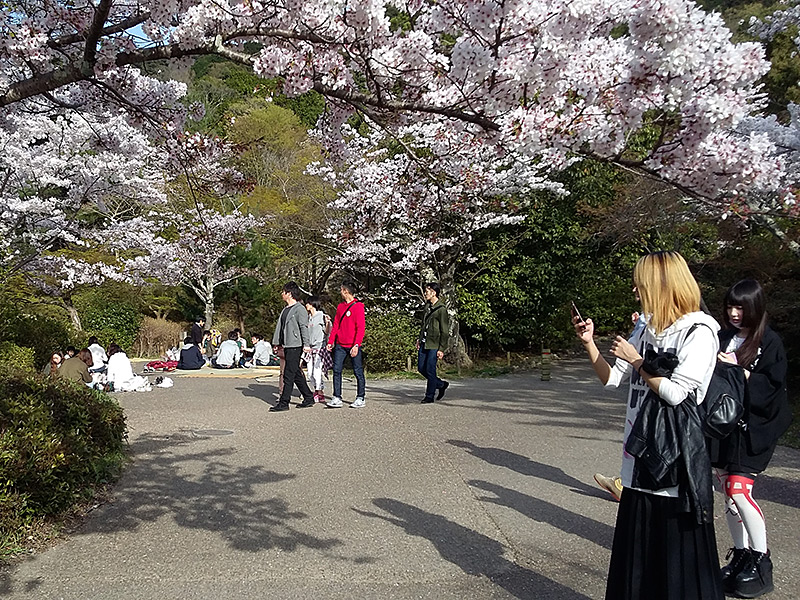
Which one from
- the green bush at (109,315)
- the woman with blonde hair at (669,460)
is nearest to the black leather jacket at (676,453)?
the woman with blonde hair at (669,460)

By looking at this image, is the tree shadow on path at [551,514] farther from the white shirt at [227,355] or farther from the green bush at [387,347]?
the white shirt at [227,355]

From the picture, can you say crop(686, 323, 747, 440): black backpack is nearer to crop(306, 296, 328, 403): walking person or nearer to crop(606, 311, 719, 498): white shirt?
crop(606, 311, 719, 498): white shirt

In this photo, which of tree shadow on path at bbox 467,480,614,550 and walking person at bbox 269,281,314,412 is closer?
tree shadow on path at bbox 467,480,614,550

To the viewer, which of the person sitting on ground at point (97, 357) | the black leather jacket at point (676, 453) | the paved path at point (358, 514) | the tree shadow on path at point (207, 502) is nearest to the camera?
the black leather jacket at point (676, 453)

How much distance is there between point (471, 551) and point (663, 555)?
1.60 m

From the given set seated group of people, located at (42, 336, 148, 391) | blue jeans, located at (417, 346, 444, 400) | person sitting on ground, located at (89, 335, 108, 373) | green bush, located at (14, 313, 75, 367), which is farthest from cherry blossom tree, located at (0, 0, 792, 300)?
person sitting on ground, located at (89, 335, 108, 373)

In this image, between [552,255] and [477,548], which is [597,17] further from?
[552,255]

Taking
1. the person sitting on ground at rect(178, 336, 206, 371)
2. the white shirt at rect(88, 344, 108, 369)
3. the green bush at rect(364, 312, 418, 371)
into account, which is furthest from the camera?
the green bush at rect(364, 312, 418, 371)

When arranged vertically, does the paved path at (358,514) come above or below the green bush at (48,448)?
below

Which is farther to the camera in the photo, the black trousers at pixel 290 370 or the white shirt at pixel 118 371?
the white shirt at pixel 118 371

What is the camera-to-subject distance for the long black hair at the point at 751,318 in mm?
4160

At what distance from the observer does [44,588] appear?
3707 millimetres

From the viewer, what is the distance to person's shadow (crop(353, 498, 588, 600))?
3.76 meters

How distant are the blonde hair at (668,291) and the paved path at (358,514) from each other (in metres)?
1.60
